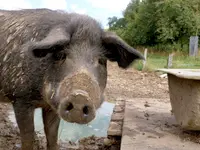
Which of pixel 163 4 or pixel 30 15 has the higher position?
pixel 30 15

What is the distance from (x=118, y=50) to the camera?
11.6ft

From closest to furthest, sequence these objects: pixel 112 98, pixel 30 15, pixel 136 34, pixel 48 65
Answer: pixel 48 65 < pixel 30 15 < pixel 112 98 < pixel 136 34

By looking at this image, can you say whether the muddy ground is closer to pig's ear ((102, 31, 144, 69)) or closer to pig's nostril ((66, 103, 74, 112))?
pig's ear ((102, 31, 144, 69))

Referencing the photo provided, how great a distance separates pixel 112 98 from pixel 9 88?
5.55 metres

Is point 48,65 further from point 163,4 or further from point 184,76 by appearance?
point 163,4

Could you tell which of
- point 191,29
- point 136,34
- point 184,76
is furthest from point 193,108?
point 136,34

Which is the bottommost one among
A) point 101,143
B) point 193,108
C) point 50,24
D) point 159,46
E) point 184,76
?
point 159,46

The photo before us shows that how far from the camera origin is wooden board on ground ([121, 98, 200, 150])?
3762mm

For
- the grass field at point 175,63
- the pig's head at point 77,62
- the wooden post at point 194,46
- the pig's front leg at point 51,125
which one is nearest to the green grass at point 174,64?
the grass field at point 175,63

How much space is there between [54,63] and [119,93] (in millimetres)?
6924

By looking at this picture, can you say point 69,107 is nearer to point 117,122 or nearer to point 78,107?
point 78,107

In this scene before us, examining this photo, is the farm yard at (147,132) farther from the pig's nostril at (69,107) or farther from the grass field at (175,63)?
the grass field at (175,63)

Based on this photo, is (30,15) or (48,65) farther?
(30,15)

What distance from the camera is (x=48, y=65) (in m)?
3.45
